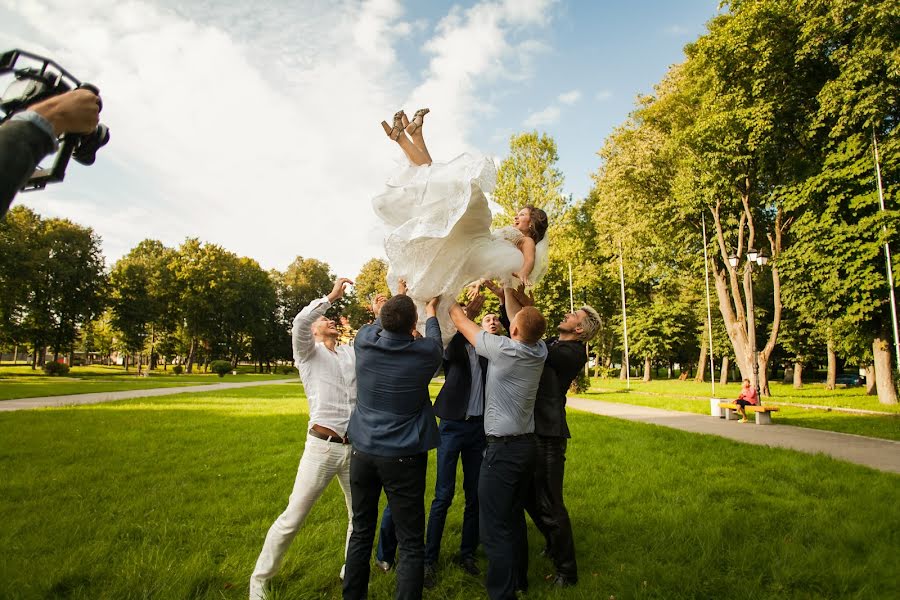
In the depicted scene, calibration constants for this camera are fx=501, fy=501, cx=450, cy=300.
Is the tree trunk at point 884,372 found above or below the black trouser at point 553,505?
above

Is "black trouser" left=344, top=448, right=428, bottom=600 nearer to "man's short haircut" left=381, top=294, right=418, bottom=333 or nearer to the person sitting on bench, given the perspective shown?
"man's short haircut" left=381, top=294, right=418, bottom=333

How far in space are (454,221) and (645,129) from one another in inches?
1034

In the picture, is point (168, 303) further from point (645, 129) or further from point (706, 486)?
point (706, 486)

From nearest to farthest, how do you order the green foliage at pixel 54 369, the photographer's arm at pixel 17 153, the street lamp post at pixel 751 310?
the photographer's arm at pixel 17 153 < the street lamp post at pixel 751 310 < the green foliage at pixel 54 369

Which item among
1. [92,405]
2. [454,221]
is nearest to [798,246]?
[454,221]

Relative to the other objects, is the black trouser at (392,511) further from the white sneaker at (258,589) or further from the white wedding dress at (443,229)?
the white wedding dress at (443,229)

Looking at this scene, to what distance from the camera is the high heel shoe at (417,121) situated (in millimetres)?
3723

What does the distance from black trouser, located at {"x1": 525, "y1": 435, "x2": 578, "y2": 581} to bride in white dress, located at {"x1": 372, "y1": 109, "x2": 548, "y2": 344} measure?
1.71m

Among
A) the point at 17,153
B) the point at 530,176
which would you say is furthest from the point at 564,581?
the point at 530,176

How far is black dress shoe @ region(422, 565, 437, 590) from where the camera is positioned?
14.1 feet

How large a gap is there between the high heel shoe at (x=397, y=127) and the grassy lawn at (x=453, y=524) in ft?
11.6

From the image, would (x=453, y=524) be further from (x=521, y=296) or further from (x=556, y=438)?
(x=521, y=296)

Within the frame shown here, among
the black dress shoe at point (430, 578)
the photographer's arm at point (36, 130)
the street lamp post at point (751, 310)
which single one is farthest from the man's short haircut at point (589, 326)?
the street lamp post at point (751, 310)

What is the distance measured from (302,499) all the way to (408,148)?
277cm
